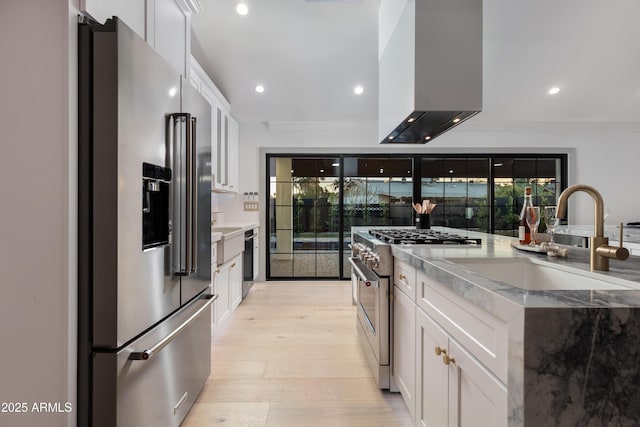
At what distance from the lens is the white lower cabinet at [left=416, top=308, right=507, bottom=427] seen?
91cm

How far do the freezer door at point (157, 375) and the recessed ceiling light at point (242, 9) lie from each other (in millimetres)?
2711

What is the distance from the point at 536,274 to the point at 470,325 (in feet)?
1.88

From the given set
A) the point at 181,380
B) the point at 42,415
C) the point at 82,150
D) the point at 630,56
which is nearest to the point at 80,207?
the point at 82,150

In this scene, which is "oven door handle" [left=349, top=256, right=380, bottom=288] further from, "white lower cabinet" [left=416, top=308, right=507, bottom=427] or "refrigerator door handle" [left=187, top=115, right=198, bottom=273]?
"refrigerator door handle" [left=187, top=115, right=198, bottom=273]

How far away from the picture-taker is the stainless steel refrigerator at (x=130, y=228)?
1146mm

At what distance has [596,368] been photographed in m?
0.71

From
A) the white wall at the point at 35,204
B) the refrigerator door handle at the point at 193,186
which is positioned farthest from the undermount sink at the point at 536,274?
the white wall at the point at 35,204

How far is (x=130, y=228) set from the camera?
1.21 meters

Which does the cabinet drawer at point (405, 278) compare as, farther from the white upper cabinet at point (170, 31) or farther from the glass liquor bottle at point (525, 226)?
the white upper cabinet at point (170, 31)

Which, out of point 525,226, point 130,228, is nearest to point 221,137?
point 130,228

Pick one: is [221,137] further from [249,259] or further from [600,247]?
[600,247]

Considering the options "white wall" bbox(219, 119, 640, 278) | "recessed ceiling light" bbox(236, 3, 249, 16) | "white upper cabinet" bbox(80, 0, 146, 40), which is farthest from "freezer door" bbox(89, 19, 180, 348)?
"white wall" bbox(219, 119, 640, 278)

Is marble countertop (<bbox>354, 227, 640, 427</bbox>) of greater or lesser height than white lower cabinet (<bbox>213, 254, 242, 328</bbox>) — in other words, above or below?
above

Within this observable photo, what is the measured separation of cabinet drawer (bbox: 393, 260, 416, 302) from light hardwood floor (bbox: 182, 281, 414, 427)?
68 centimetres
